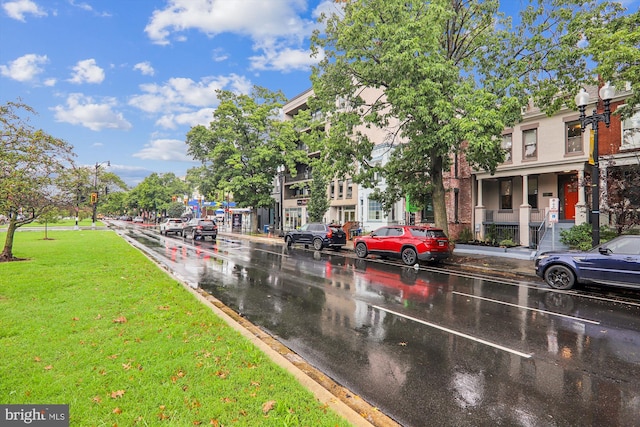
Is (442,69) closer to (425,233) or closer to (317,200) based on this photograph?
(425,233)

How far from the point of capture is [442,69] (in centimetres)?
1295

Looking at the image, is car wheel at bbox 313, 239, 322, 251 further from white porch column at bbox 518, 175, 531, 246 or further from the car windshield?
white porch column at bbox 518, 175, 531, 246

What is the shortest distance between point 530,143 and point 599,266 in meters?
12.8

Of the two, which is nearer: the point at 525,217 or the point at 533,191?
the point at 525,217

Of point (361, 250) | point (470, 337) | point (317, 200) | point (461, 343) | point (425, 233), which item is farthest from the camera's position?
point (317, 200)

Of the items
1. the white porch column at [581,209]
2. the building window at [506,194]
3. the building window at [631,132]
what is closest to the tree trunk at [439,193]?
the white porch column at [581,209]

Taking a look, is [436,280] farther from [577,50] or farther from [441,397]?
[577,50]

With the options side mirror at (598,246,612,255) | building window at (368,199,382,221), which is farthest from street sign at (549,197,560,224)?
building window at (368,199,382,221)

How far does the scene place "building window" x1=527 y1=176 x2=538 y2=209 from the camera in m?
20.8

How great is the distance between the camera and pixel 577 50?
13.3 metres

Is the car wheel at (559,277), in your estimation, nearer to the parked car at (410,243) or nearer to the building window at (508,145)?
the parked car at (410,243)

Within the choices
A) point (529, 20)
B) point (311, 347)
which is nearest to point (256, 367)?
point (311, 347)

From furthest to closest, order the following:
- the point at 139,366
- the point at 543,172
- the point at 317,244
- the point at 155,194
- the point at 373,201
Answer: the point at 155,194 < the point at 373,201 < the point at 317,244 < the point at 543,172 < the point at 139,366

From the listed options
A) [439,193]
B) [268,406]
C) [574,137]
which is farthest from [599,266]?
[574,137]
